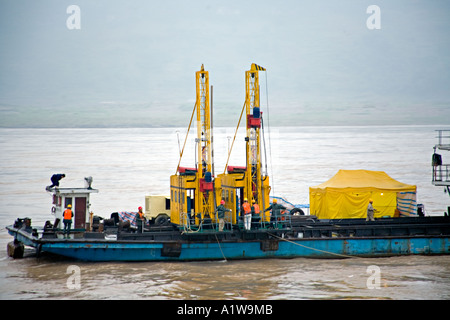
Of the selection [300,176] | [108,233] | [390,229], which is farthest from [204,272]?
[300,176]

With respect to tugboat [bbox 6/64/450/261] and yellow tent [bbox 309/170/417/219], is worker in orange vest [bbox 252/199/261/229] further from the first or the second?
yellow tent [bbox 309/170/417/219]

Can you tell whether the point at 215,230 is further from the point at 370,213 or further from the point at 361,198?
the point at 361,198

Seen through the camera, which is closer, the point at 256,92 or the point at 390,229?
the point at 256,92

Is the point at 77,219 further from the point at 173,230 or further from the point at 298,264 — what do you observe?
the point at 298,264

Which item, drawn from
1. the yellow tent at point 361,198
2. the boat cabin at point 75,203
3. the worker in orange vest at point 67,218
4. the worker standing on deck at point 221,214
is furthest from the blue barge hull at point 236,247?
the yellow tent at point 361,198

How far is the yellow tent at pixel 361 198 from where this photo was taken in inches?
1195

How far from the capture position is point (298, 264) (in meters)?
25.0

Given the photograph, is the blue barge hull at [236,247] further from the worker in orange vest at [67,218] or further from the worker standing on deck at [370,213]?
the worker standing on deck at [370,213]

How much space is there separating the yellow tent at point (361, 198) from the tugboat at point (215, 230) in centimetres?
322

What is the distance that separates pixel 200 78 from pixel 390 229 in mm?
10450

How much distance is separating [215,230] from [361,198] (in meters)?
8.70
